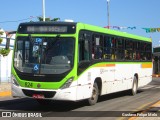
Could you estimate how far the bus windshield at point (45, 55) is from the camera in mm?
13602

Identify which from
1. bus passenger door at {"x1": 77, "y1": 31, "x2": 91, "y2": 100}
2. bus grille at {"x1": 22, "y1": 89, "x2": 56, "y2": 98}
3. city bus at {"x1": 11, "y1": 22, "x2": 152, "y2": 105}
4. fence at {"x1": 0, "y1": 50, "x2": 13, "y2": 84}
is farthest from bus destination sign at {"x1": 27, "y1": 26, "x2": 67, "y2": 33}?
fence at {"x1": 0, "y1": 50, "x2": 13, "y2": 84}

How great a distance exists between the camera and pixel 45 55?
45.3ft

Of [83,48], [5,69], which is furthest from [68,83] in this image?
[5,69]

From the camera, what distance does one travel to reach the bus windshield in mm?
13602

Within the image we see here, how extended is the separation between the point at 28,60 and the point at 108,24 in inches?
1372

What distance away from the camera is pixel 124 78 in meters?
19.7

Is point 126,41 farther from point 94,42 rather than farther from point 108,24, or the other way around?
point 108,24

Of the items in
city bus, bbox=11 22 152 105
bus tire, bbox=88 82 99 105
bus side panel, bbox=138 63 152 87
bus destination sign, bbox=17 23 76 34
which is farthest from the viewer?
bus side panel, bbox=138 63 152 87

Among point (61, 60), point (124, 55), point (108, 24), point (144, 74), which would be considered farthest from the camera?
point (108, 24)

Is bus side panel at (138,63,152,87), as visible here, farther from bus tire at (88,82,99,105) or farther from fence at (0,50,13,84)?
fence at (0,50,13,84)

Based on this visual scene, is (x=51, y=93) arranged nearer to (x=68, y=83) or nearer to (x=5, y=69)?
(x=68, y=83)

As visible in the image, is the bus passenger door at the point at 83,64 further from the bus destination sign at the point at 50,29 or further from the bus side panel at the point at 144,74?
the bus side panel at the point at 144,74

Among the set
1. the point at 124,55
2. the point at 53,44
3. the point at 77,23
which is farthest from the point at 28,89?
the point at 124,55

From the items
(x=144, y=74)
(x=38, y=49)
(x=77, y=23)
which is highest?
(x=77, y=23)
